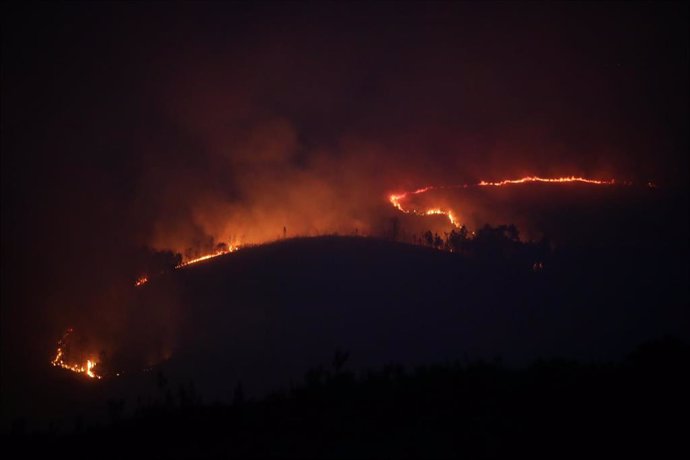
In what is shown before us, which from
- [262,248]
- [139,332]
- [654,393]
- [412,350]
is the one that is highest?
[262,248]

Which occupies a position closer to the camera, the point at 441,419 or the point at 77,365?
the point at 441,419

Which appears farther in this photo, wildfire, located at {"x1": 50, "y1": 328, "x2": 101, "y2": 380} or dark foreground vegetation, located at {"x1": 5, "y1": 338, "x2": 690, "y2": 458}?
wildfire, located at {"x1": 50, "y1": 328, "x2": 101, "y2": 380}

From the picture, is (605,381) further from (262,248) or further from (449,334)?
(262,248)

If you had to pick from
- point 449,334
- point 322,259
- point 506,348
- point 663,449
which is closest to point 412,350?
point 449,334

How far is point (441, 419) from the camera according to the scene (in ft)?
42.0

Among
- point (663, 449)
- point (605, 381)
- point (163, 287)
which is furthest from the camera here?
point (163, 287)

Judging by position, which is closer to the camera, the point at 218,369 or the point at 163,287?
the point at 218,369

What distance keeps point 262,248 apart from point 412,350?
29.4 metres

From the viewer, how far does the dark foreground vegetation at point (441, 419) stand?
34.2 feet

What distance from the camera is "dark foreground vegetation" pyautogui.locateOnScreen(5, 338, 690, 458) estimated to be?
10438 mm

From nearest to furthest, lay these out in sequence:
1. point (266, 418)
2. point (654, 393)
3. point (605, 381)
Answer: point (654, 393)
point (605, 381)
point (266, 418)

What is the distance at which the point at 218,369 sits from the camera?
4281 centimetres

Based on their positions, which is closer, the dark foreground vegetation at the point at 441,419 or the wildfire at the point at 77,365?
the dark foreground vegetation at the point at 441,419

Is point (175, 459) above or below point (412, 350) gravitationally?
below
